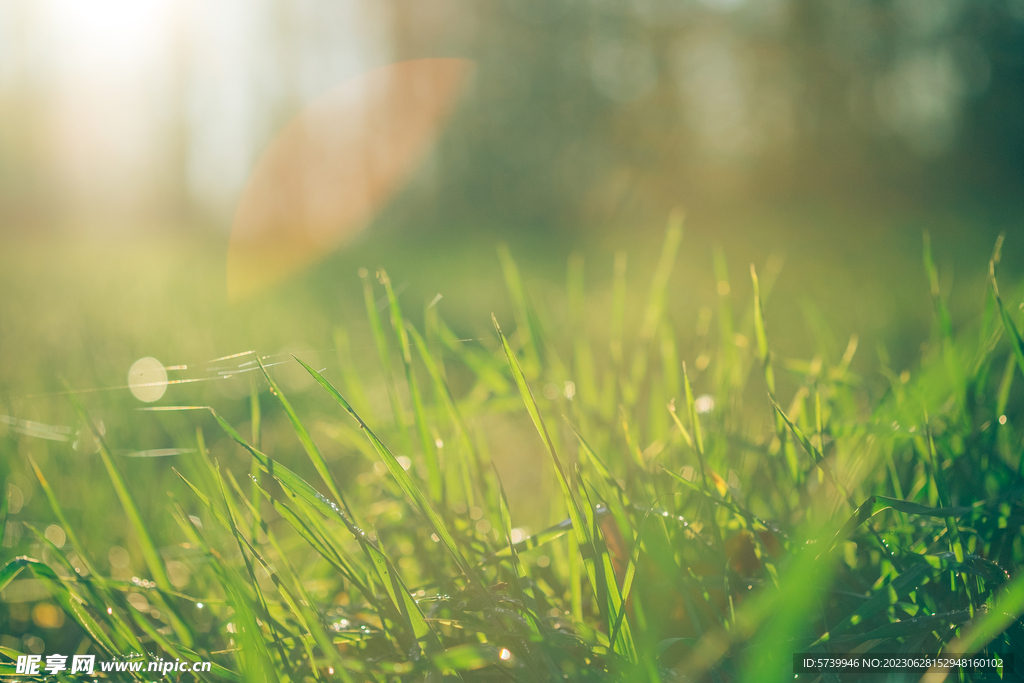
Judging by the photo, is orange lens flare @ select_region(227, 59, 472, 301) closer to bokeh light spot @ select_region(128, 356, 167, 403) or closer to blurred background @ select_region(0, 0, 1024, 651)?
blurred background @ select_region(0, 0, 1024, 651)

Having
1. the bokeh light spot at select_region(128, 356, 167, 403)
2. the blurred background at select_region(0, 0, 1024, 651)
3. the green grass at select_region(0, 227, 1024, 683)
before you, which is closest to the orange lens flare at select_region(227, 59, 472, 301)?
the blurred background at select_region(0, 0, 1024, 651)

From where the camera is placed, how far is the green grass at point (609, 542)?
1.37 ft

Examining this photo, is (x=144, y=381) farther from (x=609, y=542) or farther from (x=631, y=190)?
(x=631, y=190)

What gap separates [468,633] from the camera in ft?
1.68

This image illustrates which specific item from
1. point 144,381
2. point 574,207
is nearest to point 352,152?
point 574,207

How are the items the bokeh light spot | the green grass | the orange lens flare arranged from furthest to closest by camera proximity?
the orange lens flare → the bokeh light spot → the green grass

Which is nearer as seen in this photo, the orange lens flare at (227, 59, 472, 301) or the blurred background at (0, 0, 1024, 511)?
the blurred background at (0, 0, 1024, 511)

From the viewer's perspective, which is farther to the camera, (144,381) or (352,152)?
(352,152)

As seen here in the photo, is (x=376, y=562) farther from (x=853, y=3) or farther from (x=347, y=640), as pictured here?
(x=853, y=3)

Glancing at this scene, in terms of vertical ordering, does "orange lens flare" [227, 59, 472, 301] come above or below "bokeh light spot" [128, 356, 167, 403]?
above

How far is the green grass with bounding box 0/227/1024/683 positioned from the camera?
42 cm

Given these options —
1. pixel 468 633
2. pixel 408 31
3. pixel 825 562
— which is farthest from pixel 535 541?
pixel 408 31

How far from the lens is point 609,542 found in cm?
59

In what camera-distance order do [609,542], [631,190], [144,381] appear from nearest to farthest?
[609,542] → [144,381] → [631,190]
